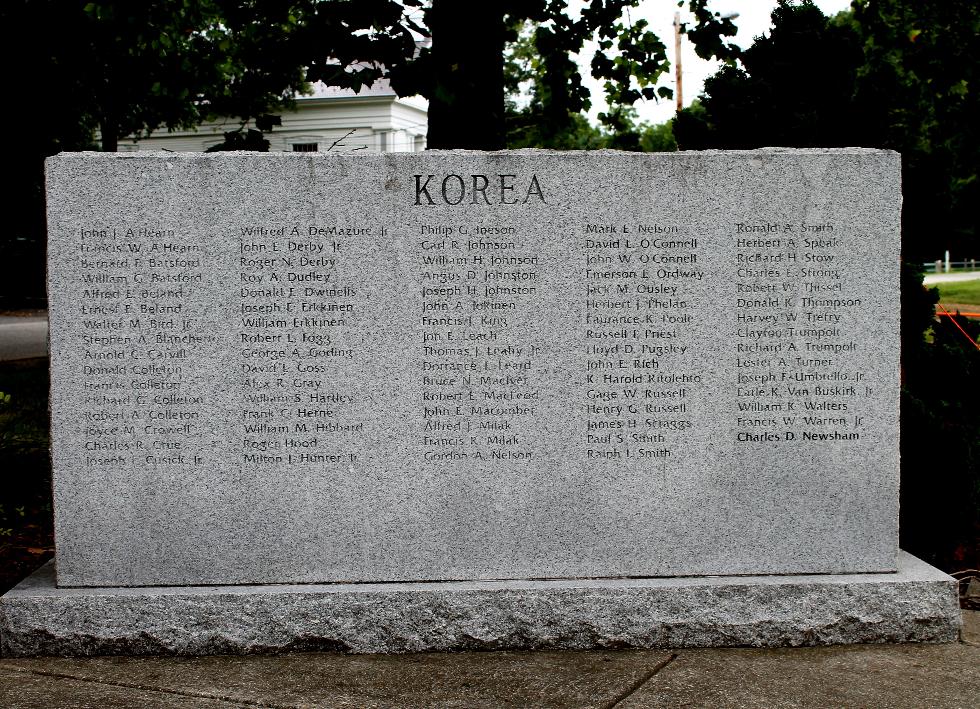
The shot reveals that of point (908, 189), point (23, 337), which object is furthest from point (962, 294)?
point (908, 189)

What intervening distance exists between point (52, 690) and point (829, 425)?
138 inches

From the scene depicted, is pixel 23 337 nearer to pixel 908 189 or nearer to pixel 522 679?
pixel 908 189

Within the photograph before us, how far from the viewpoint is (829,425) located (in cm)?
484

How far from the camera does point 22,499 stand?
7.34 m

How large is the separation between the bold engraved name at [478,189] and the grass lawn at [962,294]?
22.9 metres

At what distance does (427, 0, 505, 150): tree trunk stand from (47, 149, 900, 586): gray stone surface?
3.70 meters

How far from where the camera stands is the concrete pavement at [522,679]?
406 cm

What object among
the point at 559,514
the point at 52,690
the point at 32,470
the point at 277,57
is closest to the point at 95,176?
the point at 52,690

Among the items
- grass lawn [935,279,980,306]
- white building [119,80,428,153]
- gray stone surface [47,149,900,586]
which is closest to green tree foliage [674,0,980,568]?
gray stone surface [47,149,900,586]

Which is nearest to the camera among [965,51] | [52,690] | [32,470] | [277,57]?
[52,690]

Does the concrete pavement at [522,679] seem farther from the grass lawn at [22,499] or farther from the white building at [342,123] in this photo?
the white building at [342,123]

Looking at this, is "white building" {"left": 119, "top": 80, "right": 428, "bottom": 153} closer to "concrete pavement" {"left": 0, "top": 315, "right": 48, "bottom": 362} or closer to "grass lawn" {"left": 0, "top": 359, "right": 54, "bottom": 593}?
"concrete pavement" {"left": 0, "top": 315, "right": 48, "bottom": 362}

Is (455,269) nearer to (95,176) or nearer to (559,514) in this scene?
(559,514)

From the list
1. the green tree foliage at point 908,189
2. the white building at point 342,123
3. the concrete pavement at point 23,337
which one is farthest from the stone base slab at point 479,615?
the white building at point 342,123
